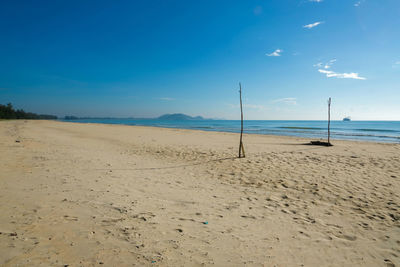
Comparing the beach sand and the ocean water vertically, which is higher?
the ocean water

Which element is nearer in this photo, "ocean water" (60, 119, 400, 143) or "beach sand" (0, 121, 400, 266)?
"beach sand" (0, 121, 400, 266)

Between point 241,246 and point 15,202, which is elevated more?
point 15,202

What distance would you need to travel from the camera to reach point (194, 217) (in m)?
3.86

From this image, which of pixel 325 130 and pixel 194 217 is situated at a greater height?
pixel 325 130

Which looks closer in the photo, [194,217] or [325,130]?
[194,217]

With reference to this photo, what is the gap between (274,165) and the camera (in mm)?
8234

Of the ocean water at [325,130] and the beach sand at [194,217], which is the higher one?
the ocean water at [325,130]

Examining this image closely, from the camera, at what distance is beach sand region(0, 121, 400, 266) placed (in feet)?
8.91

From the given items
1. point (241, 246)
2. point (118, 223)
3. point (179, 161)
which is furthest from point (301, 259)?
point (179, 161)

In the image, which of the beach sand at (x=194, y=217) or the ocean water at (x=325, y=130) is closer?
the beach sand at (x=194, y=217)

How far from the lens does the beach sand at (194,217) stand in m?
2.72

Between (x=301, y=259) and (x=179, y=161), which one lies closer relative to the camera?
(x=301, y=259)

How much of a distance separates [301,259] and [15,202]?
5.63 metres

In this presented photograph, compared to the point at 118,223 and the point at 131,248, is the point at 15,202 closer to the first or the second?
the point at 118,223
